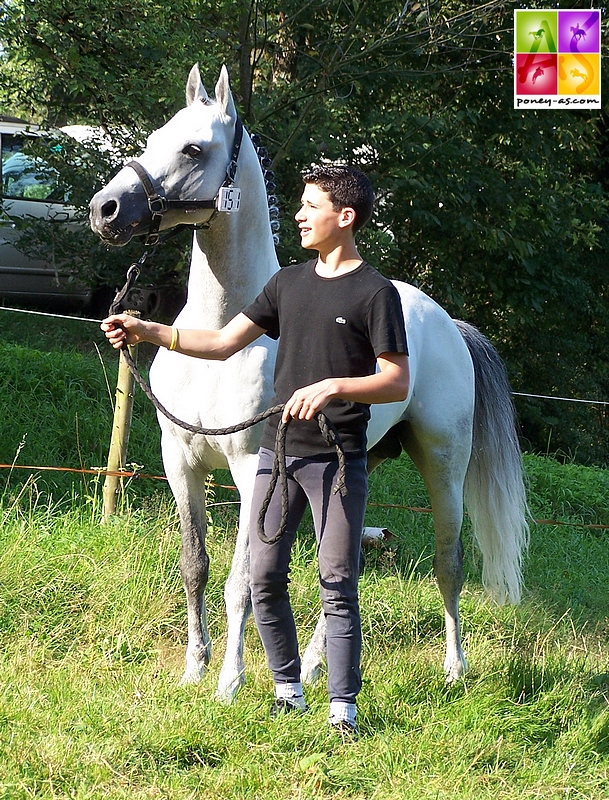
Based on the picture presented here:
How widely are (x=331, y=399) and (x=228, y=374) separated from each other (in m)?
0.73

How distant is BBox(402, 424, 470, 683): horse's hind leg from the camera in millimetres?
4480

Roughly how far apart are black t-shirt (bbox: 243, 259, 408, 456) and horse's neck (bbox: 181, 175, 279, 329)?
48 cm

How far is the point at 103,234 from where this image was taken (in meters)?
3.35

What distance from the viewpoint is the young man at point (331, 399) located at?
10.2 ft

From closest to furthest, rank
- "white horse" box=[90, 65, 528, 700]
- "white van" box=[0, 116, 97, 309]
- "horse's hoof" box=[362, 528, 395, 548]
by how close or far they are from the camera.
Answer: "white horse" box=[90, 65, 528, 700] → "horse's hoof" box=[362, 528, 395, 548] → "white van" box=[0, 116, 97, 309]

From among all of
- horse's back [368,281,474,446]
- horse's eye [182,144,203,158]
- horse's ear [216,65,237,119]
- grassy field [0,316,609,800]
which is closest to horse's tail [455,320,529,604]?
grassy field [0,316,609,800]

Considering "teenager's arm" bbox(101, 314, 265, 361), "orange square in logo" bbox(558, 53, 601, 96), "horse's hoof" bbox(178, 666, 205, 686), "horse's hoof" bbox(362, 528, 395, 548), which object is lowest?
"horse's hoof" bbox(178, 666, 205, 686)

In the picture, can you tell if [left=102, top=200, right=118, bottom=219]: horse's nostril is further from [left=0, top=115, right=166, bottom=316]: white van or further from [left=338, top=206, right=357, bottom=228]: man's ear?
[left=0, top=115, right=166, bottom=316]: white van

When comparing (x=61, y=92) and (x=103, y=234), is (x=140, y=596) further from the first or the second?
(x=61, y=92)

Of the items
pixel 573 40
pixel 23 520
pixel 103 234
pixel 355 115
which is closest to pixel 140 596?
pixel 23 520

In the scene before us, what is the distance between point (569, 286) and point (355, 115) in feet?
13.6

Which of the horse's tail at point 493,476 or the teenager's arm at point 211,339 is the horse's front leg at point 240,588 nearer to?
the teenager's arm at point 211,339

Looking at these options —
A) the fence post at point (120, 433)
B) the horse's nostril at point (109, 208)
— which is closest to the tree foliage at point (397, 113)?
the fence post at point (120, 433)

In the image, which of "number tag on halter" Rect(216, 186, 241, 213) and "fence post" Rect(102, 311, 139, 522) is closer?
"number tag on halter" Rect(216, 186, 241, 213)
